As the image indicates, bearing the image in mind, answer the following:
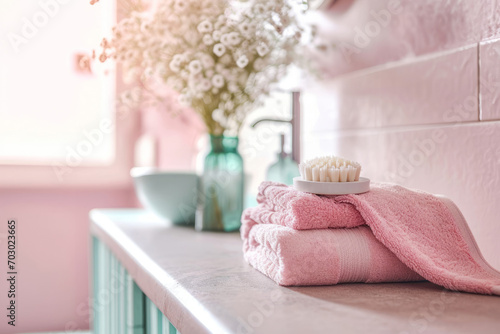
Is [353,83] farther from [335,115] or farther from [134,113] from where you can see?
[134,113]

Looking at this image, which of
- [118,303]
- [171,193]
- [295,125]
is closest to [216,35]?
[295,125]

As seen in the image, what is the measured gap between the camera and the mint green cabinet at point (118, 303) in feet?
2.93

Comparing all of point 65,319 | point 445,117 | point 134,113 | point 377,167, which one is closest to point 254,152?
point 377,167

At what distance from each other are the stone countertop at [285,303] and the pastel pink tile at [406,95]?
1.04 feet

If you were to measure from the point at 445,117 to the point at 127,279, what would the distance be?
27.1 inches

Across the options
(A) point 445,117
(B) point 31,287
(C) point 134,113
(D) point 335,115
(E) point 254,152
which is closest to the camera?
(A) point 445,117

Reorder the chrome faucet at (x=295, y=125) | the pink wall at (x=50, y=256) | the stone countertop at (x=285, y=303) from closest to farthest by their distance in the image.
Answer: the stone countertop at (x=285, y=303) → the chrome faucet at (x=295, y=125) → the pink wall at (x=50, y=256)

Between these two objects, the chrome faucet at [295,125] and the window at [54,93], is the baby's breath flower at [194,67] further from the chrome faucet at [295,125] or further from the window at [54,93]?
the window at [54,93]

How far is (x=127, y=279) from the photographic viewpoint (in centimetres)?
106

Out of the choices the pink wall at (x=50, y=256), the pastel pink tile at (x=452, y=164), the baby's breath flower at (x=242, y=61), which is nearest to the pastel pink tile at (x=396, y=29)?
the pastel pink tile at (x=452, y=164)

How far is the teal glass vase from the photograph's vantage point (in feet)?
4.01

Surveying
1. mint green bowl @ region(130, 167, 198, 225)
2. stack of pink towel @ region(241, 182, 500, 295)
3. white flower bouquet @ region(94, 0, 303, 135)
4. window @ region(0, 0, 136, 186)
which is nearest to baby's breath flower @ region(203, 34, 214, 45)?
white flower bouquet @ region(94, 0, 303, 135)

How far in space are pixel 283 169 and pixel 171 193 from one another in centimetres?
30

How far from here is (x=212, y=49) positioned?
1187mm
